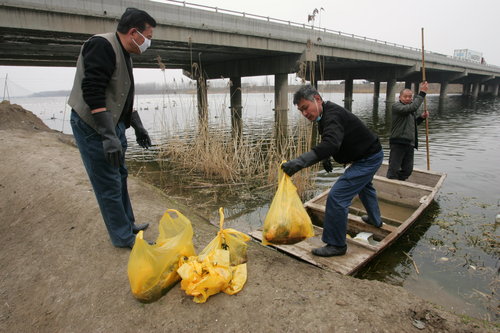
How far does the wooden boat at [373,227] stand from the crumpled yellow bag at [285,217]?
42 centimetres

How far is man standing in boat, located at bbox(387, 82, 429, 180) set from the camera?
459 cm

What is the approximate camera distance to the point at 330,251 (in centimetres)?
286

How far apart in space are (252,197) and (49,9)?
1097cm

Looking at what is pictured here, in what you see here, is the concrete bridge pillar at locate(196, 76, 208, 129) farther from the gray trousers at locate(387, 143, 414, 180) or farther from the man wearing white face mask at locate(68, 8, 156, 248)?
the man wearing white face mask at locate(68, 8, 156, 248)

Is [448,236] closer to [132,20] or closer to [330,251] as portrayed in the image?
[330,251]

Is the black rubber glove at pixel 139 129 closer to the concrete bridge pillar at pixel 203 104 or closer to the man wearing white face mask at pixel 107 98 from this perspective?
the man wearing white face mask at pixel 107 98

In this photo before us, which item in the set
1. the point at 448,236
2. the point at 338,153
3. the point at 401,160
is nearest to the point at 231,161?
the point at 401,160

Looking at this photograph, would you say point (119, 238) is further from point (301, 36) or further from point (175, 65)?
point (175, 65)

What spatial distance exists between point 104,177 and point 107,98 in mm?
614

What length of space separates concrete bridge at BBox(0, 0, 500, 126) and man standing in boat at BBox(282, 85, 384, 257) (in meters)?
2.02

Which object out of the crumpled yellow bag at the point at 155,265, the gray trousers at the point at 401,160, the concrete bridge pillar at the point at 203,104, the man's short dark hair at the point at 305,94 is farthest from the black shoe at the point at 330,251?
the concrete bridge pillar at the point at 203,104

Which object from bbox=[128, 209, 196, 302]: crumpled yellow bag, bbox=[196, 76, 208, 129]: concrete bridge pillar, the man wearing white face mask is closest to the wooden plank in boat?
bbox=[128, 209, 196, 302]: crumpled yellow bag

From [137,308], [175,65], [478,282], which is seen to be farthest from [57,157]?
[175,65]

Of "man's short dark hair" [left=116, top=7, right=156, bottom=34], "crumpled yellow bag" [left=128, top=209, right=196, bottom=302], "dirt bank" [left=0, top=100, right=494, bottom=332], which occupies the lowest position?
"dirt bank" [left=0, top=100, right=494, bottom=332]
